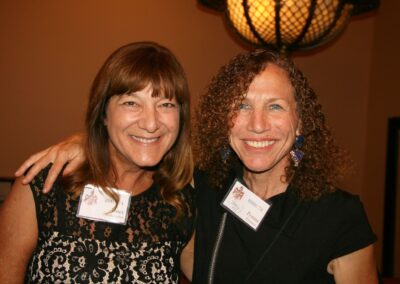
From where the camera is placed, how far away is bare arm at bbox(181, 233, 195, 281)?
196 cm

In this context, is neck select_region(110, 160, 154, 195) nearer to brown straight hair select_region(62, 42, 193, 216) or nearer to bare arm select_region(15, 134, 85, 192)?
brown straight hair select_region(62, 42, 193, 216)

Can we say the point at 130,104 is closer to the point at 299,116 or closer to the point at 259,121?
the point at 259,121

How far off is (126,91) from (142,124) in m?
0.15

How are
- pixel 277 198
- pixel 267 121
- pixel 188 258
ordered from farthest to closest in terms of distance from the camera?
1. pixel 188 258
2. pixel 277 198
3. pixel 267 121

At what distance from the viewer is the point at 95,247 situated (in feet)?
5.41

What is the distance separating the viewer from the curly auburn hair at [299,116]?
5.71 feet

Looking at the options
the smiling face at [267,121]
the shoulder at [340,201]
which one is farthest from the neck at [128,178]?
the shoulder at [340,201]

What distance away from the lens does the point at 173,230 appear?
1.84 m

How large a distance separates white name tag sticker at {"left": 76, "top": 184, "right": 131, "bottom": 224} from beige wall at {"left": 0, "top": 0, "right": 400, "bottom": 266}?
7.64 ft

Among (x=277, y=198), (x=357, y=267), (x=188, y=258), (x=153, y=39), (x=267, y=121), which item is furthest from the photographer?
(x=153, y=39)

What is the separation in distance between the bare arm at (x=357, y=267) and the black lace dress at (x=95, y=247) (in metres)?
0.70

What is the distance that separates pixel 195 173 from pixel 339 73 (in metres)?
3.31

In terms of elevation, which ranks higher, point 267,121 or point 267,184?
point 267,121

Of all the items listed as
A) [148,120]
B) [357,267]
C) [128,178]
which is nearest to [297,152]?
[357,267]
